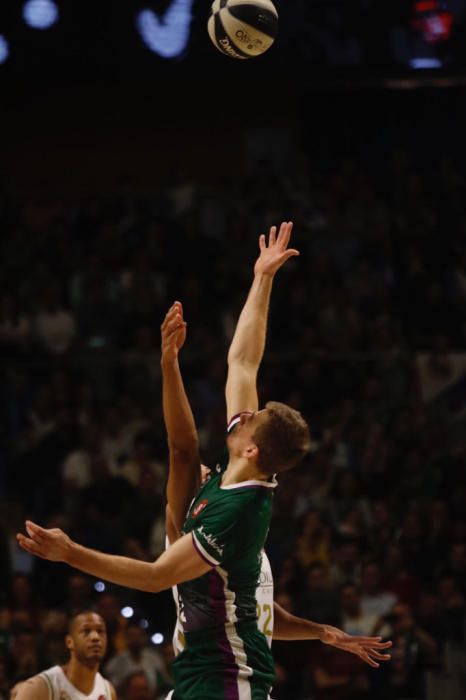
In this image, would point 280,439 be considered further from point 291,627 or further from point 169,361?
point 291,627

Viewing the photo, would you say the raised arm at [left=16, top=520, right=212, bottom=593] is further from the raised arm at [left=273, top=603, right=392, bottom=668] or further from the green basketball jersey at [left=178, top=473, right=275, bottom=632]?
the raised arm at [left=273, top=603, right=392, bottom=668]

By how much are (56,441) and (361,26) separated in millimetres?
5478

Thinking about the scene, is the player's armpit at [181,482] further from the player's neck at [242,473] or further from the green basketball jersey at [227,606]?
the player's neck at [242,473]

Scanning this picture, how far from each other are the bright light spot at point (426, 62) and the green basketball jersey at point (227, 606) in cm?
980

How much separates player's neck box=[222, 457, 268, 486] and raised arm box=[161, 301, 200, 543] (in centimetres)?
36

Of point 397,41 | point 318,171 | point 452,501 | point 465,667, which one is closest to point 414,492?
point 452,501

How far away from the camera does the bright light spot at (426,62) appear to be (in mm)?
13938

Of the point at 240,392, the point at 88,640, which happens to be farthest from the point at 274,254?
the point at 88,640

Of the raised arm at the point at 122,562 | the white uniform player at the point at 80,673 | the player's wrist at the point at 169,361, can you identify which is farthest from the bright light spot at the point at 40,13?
the raised arm at the point at 122,562

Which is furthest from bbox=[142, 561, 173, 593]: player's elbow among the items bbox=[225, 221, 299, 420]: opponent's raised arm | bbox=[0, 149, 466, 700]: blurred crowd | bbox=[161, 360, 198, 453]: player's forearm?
bbox=[0, 149, 466, 700]: blurred crowd

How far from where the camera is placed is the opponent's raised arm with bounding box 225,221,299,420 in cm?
545

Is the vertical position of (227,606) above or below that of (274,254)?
below

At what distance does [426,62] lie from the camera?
45.8 feet

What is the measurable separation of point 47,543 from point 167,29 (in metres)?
9.66
